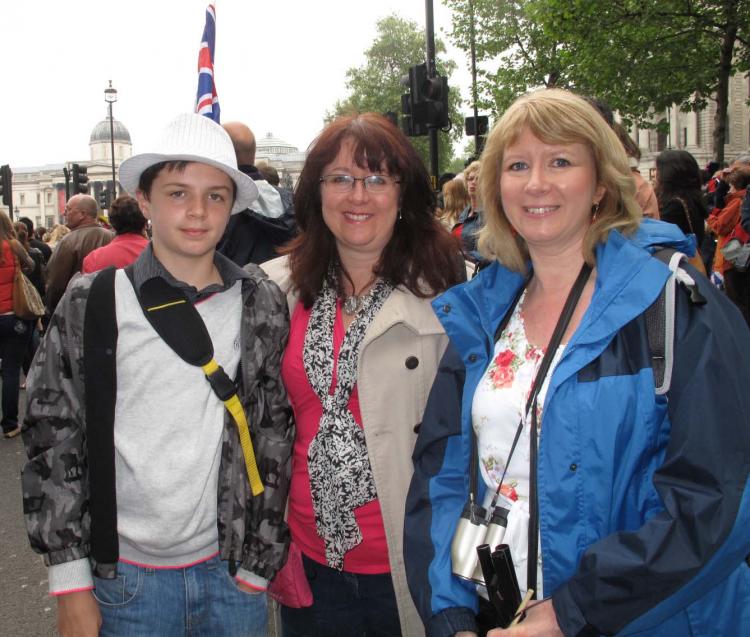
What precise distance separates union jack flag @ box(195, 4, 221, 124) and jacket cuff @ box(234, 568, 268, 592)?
167 cm

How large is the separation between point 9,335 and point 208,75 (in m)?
5.92

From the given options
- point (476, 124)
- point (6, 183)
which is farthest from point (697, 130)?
point (6, 183)

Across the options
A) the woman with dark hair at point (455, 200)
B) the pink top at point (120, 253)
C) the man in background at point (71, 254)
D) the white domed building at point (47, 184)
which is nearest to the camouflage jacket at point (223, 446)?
the pink top at point (120, 253)

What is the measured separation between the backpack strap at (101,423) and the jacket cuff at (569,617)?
1.17 metres

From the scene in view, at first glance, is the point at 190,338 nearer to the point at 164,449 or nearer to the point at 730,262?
the point at 164,449

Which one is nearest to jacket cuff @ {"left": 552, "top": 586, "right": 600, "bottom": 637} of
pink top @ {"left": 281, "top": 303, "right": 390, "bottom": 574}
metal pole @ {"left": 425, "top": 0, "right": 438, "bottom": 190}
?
pink top @ {"left": 281, "top": 303, "right": 390, "bottom": 574}

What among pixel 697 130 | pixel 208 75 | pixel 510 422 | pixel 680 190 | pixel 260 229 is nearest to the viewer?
pixel 510 422

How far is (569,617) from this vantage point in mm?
1658

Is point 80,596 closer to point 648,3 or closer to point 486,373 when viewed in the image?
point 486,373

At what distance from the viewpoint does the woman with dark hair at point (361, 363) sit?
2.30 meters

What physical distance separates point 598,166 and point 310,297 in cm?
108

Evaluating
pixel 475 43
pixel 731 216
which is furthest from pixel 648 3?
pixel 475 43

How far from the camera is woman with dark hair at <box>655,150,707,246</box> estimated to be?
5742 millimetres

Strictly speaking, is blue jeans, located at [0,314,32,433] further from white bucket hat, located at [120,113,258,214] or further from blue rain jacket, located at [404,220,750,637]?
blue rain jacket, located at [404,220,750,637]
